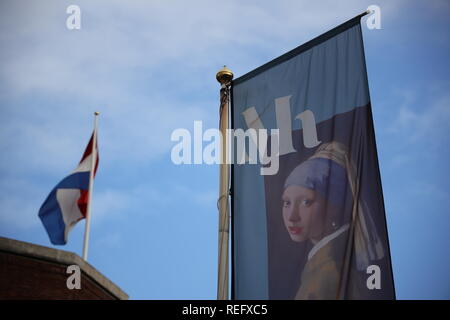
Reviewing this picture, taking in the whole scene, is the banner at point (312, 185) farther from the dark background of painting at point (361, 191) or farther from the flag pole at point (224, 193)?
the flag pole at point (224, 193)

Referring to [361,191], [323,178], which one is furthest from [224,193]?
[361,191]

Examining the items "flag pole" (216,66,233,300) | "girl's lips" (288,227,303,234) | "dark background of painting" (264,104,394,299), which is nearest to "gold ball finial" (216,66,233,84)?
"flag pole" (216,66,233,300)

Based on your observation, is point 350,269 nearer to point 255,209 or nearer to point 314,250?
point 314,250

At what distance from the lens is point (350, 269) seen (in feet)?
27.5

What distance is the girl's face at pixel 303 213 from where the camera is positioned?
8.88 m

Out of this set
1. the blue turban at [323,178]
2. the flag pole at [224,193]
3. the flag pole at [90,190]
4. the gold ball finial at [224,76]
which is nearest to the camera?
the blue turban at [323,178]

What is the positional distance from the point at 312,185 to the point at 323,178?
20 centimetres

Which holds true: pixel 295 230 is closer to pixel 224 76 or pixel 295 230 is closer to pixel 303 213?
pixel 303 213

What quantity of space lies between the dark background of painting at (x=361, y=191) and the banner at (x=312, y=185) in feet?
0.05

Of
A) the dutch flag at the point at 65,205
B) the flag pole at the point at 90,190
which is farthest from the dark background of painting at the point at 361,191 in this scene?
the dutch flag at the point at 65,205

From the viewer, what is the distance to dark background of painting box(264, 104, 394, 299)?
8.55 metres

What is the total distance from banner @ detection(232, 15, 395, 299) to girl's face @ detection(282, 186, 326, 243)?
16 millimetres
